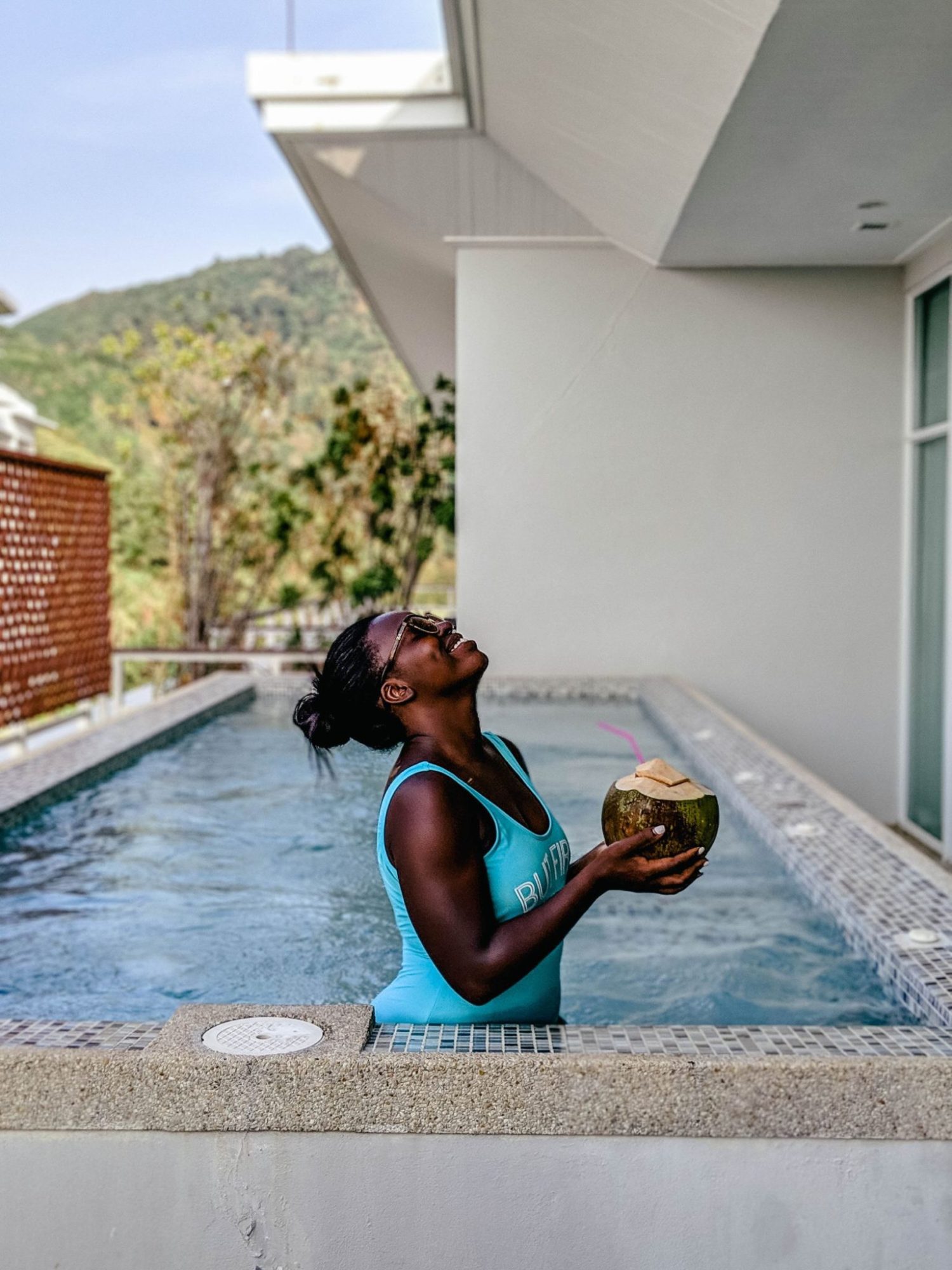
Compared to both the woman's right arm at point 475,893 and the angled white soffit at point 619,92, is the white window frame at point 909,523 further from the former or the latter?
the woman's right arm at point 475,893

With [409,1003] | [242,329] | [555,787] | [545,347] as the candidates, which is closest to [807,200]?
[545,347]

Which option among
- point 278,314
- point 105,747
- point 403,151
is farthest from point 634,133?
point 278,314

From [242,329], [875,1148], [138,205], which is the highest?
[138,205]

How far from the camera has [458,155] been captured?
6691 mm

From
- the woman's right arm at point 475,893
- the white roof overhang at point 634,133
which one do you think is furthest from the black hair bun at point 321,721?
the white roof overhang at point 634,133

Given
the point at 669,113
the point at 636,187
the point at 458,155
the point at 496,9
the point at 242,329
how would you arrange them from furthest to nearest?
the point at 242,329 → the point at 458,155 → the point at 636,187 → the point at 496,9 → the point at 669,113

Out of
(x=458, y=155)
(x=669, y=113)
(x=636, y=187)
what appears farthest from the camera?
(x=458, y=155)

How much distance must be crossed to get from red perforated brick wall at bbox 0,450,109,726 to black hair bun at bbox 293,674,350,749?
4.80 metres

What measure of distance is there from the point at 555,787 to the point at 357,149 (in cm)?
363

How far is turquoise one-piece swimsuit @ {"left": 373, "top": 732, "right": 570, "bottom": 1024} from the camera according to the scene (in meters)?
1.71

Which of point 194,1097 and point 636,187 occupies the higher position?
point 636,187

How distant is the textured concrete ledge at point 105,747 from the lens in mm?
4070

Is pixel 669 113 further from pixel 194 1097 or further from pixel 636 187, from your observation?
pixel 194 1097

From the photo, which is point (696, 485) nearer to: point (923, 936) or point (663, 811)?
point (923, 936)
